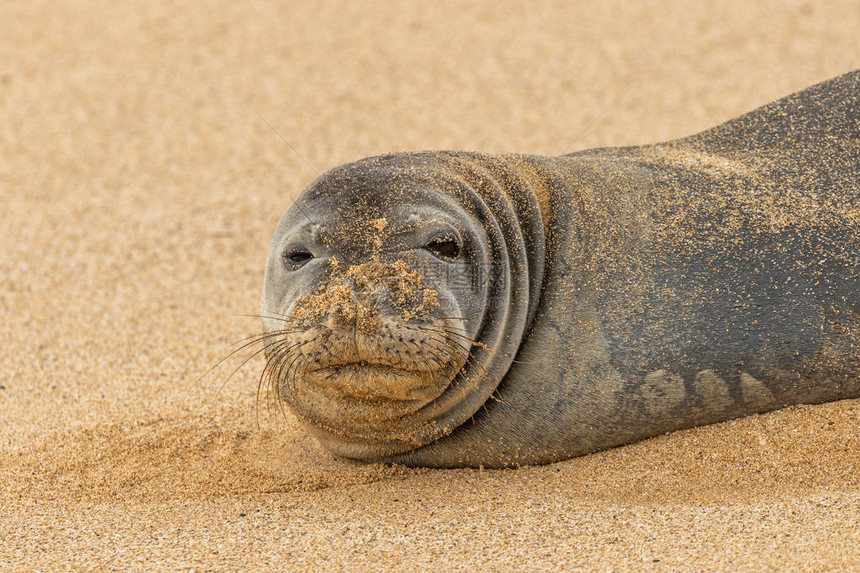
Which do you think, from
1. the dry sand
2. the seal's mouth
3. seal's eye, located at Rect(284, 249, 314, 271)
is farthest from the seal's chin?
seal's eye, located at Rect(284, 249, 314, 271)

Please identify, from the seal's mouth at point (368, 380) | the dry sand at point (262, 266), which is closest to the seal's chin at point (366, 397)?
the seal's mouth at point (368, 380)

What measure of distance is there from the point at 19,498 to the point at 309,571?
1470 mm

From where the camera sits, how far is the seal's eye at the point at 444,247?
4.04m

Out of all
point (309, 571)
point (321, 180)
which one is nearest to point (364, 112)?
point (321, 180)

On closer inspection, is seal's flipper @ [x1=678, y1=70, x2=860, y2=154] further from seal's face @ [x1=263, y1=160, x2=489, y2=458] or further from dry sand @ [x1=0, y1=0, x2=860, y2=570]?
seal's face @ [x1=263, y1=160, x2=489, y2=458]

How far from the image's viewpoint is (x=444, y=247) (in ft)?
13.4

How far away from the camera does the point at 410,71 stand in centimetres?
1062

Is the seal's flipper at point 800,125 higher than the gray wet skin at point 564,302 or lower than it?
higher

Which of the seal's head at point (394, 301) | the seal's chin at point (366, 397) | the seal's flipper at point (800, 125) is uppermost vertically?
the seal's flipper at point (800, 125)

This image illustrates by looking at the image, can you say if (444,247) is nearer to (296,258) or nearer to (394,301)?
(394,301)

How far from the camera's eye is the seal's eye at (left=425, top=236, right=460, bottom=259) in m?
4.04

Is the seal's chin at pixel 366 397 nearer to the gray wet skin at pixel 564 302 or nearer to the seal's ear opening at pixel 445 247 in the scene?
the gray wet skin at pixel 564 302

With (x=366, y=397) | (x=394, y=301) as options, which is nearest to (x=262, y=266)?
(x=366, y=397)

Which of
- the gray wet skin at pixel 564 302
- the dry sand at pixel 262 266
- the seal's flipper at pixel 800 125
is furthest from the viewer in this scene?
the seal's flipper at pixel 800 125
